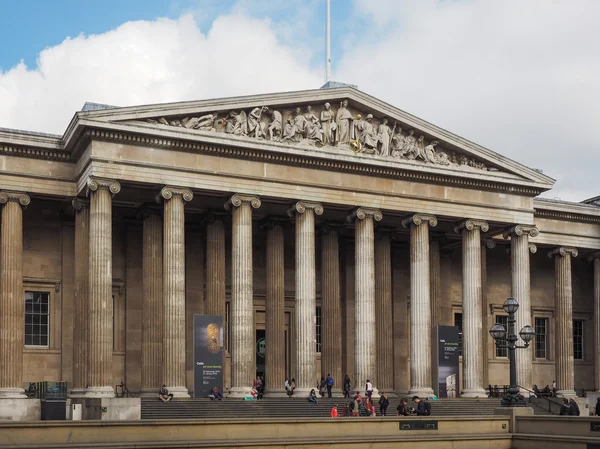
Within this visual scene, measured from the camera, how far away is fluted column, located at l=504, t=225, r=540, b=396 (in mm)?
51000

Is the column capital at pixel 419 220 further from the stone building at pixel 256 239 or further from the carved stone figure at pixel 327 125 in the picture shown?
the carved stone figure at pixel 327 125

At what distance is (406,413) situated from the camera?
128 ft

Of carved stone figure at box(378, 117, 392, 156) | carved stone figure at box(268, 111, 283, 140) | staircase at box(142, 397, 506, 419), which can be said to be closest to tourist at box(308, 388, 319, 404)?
staircase at box(142, 397, 506, 419)

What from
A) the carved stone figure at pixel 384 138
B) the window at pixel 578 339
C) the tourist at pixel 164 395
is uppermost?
the carved stone figure at pixel 384 138

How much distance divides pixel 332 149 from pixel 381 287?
28.2 feet

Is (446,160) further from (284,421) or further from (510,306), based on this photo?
(284,421)


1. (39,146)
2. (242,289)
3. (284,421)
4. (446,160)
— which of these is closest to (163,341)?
(242,289)

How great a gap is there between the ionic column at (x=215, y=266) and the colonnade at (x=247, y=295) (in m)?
0.05

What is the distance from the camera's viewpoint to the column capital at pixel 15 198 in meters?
42.6

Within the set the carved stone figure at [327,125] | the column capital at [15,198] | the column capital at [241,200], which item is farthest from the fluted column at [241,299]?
the column capital at [15,198]

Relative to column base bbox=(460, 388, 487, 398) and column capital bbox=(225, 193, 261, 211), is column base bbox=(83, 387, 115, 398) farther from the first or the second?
column base bbox=(460, 388, 487, 398)

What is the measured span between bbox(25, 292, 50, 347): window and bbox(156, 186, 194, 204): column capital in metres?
7.87

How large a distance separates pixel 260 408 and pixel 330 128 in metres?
13.7

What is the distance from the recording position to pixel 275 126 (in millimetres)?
45781
